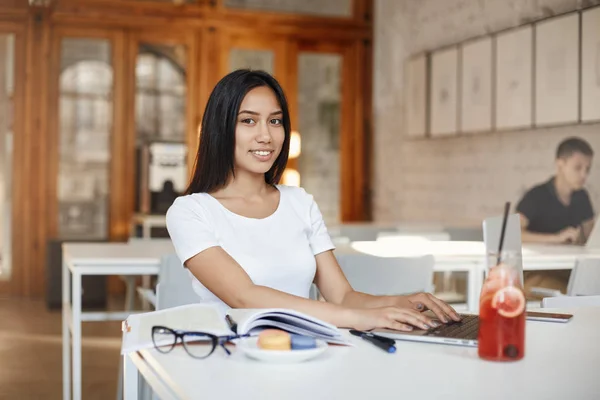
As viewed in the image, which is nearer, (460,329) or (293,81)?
(460,329)

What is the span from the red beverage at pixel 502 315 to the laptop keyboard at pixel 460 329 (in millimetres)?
155

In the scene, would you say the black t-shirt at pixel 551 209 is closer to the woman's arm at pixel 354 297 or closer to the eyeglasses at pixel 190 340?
the woman's arm at pixel 354 297

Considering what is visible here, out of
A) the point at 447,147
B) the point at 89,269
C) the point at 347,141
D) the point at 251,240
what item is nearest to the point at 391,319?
the point at 251,240

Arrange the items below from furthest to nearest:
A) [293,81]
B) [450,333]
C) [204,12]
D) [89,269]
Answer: [293,81], [204,12], [89,269], [450,333]

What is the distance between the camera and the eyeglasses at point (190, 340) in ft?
4.34

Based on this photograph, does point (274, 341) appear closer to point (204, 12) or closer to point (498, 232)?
point (498, 232)

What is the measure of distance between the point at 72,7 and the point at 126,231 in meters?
2.02

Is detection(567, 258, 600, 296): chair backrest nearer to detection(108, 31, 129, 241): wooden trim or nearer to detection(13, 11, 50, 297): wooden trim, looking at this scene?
detection(108, 31, 129, 241): wooden trim

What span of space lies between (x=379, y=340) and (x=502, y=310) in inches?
9.7

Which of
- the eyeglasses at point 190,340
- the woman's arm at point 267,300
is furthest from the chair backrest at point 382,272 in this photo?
the eyeglasses at point 190,340

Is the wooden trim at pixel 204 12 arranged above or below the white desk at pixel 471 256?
above

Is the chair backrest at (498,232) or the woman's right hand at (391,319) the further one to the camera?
the chair backrest at (498,232)

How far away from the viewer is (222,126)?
1.99 meters

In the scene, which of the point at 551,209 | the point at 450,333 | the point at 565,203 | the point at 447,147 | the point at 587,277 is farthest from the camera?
the point at 447,147
